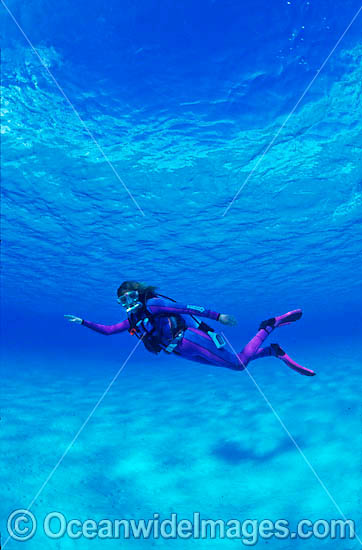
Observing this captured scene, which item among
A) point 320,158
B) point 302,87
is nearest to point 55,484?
point 302,87

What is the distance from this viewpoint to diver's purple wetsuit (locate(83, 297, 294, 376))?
6156mm

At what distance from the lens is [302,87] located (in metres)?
8.62

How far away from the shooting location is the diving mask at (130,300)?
605 cm

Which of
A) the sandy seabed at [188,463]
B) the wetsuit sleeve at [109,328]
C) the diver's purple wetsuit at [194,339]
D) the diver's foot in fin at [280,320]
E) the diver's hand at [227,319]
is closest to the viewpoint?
the sandy seabed at [188,463]

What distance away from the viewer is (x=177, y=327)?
6.41 meters

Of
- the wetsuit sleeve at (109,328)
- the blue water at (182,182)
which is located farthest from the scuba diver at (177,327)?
the blue water at (182,182)

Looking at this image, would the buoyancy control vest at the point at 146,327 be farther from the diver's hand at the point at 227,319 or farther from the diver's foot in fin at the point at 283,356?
the diver's foot in fin at the point at 283,356

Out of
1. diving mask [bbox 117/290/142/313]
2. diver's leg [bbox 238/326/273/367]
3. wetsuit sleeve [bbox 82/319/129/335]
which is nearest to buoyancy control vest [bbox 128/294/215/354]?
diving mask [bbox 117/290/142/313]

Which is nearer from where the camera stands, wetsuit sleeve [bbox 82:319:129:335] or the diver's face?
the diver's face

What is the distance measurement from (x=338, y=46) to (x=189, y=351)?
809 cm

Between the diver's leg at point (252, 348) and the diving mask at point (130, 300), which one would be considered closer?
the diving mask at point (130, 300)

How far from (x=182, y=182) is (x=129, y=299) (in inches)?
333

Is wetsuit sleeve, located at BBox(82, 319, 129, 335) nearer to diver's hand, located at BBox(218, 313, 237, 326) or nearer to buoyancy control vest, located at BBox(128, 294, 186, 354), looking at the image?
buoyancy control vest, located at BBox(128, 294, 186, 354)

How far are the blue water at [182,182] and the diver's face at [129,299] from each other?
10.8ft
